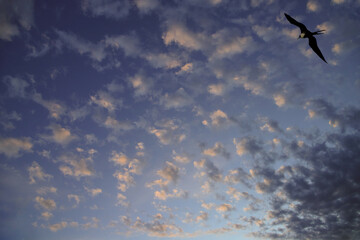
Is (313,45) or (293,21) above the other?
(293,21)

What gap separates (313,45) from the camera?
11531 mm

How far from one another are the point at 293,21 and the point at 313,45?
2.14 metres

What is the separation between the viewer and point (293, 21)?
38.3 feet
